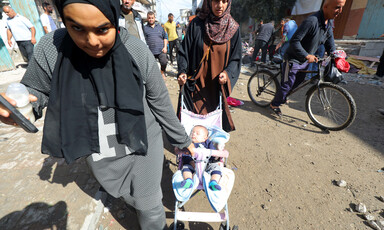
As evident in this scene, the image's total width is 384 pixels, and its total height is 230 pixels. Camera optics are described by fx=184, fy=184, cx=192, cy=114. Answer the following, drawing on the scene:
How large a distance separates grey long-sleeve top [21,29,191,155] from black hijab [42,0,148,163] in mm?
69

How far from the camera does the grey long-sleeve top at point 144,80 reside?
97 cm

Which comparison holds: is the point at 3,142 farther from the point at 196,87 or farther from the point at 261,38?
the point at 261,38

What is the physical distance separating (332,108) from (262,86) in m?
1.52

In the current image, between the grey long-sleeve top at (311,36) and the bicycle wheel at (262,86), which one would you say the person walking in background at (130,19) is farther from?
the grey long-sleeve top at (311,36)

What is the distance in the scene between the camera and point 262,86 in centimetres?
455

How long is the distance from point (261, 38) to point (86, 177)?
7892 mm

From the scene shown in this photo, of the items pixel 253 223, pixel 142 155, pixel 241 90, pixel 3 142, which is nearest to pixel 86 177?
pixel 142 155

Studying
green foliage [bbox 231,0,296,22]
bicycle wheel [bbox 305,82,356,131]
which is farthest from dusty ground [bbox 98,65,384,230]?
green foliage [bbox 231,0,296,22]

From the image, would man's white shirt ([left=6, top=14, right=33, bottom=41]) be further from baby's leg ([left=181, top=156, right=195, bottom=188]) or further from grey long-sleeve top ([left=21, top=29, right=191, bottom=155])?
baby's leg ([left=181, top=156, right=195, bottom=188])

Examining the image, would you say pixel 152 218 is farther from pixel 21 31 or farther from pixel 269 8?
pixel 269 8

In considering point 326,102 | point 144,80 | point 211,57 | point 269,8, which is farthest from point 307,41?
point 269,8

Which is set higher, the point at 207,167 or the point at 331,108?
the point at 207,167

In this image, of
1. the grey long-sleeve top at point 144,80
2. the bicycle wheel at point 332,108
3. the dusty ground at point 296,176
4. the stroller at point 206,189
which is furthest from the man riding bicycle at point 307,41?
the grey long-sleeve top at point 144,80

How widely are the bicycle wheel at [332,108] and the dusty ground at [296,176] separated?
217mm
